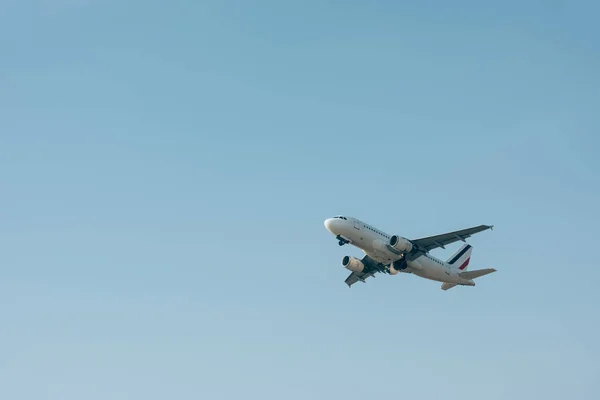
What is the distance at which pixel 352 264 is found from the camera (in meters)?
98.3

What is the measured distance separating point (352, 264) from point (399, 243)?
11936mm

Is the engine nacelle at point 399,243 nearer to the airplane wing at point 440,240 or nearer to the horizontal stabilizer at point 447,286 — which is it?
the airplane wing at point 440,240

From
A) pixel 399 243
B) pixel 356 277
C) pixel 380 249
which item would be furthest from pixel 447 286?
pixel 380 249

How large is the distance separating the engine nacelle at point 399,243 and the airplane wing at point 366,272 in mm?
9636

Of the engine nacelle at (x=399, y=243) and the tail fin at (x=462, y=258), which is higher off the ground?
the tail fin at (x=462, y=258)

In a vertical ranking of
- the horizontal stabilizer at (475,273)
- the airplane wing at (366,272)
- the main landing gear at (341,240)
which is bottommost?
the horizontal stabilizer at (475,273)

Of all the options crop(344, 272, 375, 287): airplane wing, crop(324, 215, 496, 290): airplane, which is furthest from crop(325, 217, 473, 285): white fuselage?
crop(344, 272, 375, 287): airplane wing

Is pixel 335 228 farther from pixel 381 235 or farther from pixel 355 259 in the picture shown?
pixel 355 259

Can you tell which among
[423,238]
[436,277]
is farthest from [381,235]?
[436,277]

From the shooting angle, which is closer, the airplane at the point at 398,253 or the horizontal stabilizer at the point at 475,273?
the airplane at the point at 398,253

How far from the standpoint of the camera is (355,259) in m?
A: 98.4

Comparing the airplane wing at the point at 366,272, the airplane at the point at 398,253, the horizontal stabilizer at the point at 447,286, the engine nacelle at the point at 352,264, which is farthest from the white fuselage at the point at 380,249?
the engine nacelle at the point at 352,264

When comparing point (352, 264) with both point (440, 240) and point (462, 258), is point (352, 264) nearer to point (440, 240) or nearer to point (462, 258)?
point (440, 240)

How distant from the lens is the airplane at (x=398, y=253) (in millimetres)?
86188
